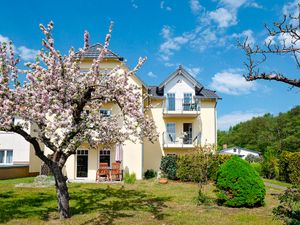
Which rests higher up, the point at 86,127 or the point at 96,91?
the point at 96,91

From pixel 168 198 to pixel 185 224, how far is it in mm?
4916

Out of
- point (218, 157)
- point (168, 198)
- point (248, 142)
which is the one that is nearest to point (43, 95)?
point (168, 198)

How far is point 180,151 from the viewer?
1070 inches

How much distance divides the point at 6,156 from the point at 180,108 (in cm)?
1685

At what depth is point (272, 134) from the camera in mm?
75812

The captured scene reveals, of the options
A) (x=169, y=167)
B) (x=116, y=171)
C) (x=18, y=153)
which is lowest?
(x=116, y=171)

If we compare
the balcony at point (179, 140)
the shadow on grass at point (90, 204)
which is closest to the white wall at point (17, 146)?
the shadow on grass at point (90, 204)

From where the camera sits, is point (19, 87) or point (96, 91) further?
point (96, 91)

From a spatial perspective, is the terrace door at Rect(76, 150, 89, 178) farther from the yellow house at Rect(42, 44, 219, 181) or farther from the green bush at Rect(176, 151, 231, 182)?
the green bush at Rect(176, 151, 231, 182)

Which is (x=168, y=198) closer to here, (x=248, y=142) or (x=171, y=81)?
(x=171, y=81)

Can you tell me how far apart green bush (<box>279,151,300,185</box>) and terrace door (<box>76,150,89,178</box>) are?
15.5 metres

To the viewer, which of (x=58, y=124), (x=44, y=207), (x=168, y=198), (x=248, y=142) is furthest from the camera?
(x=248, y=142)

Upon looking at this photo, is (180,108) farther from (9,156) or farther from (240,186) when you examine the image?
(9,156)

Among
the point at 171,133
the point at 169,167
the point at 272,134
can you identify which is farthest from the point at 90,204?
the point at 272,134
